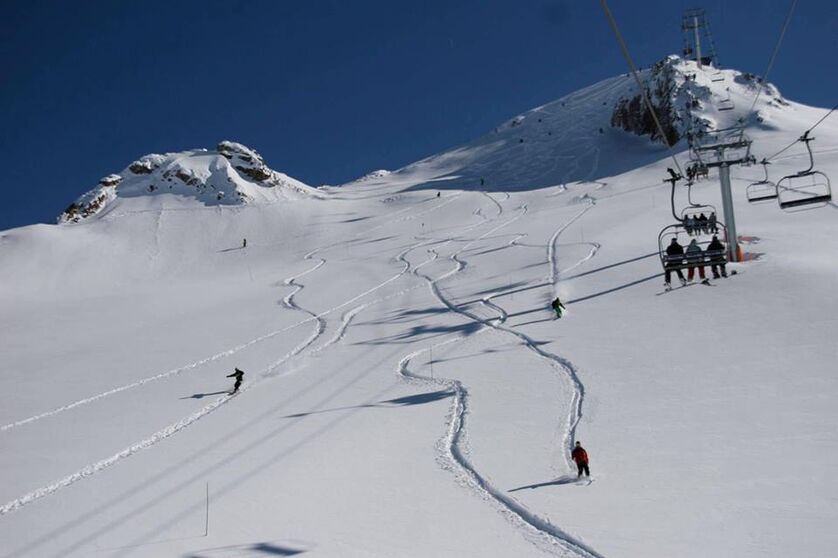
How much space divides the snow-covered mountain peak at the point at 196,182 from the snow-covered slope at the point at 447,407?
30.7m

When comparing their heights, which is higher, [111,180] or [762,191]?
[111,180]

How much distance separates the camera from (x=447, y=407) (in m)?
15.0

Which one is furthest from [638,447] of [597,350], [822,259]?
[822,259]

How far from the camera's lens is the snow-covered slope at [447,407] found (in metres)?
9.70

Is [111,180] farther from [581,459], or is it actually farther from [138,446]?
[581,459]

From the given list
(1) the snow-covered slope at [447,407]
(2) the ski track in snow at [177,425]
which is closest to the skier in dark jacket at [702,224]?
(1) the snow-covered slope at [447,407]

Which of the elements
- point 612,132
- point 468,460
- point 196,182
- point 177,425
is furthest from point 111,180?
point 468,460

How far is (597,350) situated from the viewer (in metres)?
17.5

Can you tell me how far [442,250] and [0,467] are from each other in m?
27.3

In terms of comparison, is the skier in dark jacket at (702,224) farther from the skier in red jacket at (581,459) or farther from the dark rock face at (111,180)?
the dark rock face at (111,180)

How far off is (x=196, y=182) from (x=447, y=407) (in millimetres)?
60351

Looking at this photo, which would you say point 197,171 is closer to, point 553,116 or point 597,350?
point 553,116

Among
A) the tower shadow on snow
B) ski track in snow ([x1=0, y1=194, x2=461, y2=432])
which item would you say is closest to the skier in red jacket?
the tower shadow on snow

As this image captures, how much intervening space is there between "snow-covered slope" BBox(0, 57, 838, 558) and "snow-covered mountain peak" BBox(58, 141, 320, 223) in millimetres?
30746
